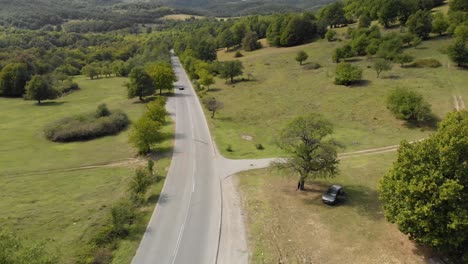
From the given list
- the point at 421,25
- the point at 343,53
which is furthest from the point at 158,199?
the point at 421,25

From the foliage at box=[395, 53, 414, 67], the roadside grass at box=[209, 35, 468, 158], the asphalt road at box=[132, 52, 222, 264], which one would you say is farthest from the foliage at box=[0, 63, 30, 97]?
the foliage at box=[395, 53, 414, 67]

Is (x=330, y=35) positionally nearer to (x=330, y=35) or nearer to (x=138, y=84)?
(x=330, y=35)

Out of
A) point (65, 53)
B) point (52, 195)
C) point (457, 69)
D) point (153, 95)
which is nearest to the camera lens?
point (52, 195)

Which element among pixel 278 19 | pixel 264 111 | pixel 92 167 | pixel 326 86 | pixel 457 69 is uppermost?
pixel 278 19

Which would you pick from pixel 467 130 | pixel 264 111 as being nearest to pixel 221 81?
pixel 264 111

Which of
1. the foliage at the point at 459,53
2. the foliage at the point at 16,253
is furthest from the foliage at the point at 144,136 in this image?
the foliage at the point at 459,53

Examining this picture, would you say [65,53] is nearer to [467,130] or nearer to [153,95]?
[153,95]

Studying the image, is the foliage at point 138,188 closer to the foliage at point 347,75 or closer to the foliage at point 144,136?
the foliage at point 144,136
